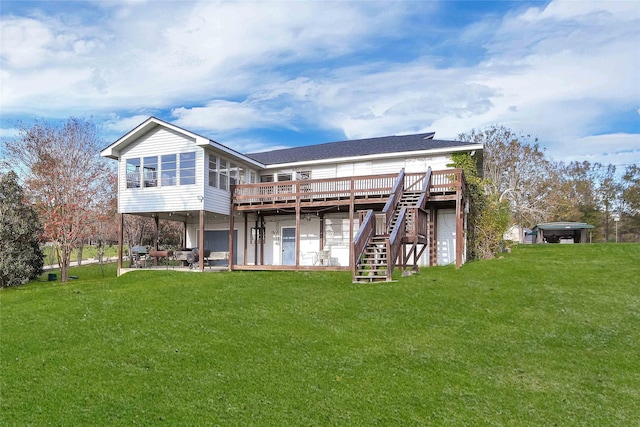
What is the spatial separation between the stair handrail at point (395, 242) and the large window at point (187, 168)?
9108mm

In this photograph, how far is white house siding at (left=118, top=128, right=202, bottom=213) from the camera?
17.6 metres

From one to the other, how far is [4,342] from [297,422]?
19.9 feet

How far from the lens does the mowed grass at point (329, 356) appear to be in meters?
4.82

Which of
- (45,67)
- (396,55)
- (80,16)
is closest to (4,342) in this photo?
(80,16)

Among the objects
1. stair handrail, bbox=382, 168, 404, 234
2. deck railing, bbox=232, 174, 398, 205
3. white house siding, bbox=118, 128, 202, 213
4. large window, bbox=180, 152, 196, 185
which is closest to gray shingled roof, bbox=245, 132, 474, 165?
deck railing, bbox=232, 174, 398, 205

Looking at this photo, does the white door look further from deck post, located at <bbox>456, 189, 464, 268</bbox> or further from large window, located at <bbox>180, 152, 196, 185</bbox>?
deck post, located at <bbox>456, 189, 464, 268</bbox>

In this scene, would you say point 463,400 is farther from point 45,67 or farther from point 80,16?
point 45,67

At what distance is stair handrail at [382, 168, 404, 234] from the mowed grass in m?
3.45

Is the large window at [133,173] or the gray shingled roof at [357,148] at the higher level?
the gray shingled roof at [357,148]

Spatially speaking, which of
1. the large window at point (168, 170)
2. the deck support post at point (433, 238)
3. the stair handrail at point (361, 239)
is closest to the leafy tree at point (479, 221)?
the deck support post at point (433, 238)

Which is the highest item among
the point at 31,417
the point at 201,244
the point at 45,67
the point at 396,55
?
the point at 396,55

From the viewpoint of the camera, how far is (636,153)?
46.2 m

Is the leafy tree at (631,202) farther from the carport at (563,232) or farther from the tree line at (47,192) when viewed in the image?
the tree line at (47,192)

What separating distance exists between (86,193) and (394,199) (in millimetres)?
15447
